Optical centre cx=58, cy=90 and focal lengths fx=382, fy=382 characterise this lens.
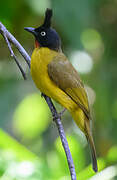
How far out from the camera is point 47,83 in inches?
154

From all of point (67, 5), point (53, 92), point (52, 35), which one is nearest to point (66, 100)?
point (53, 92)

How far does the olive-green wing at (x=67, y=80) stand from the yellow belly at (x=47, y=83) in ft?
0.15

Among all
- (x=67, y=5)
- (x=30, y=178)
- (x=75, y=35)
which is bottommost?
(x=30, y=178)

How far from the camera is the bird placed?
390 centimetres

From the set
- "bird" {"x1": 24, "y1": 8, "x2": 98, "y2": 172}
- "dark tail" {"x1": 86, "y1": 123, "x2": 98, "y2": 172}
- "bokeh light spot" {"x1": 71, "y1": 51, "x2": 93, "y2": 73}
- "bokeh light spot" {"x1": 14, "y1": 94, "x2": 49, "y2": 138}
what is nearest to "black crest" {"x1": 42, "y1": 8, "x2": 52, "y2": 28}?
"bird" {"x1": 24, "y1": 8, "x2": 98, "y2": 172}

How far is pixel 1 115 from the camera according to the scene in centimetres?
475

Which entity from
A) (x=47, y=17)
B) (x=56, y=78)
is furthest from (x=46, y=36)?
(x=56, y=78)

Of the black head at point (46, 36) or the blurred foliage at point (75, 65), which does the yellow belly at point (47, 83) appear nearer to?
the black head at point (46, 36)

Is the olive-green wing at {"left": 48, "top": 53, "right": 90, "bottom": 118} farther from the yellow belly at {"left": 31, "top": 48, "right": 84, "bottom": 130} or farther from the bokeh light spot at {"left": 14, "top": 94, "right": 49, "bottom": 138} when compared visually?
the bokeh light spot at {"left": 14, "top": 94, "right": 49, "bottom": 138}

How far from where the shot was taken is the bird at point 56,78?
154 inches

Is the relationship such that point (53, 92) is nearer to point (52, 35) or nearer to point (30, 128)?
point (52, 35)

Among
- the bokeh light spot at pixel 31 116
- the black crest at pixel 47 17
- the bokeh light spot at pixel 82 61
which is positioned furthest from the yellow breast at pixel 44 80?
the bokeh light spot at pixel 31 116

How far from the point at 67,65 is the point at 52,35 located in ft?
1.28

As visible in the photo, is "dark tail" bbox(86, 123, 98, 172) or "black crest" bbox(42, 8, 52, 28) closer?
"dark tail" bbox(86, 123, 98, 172)
